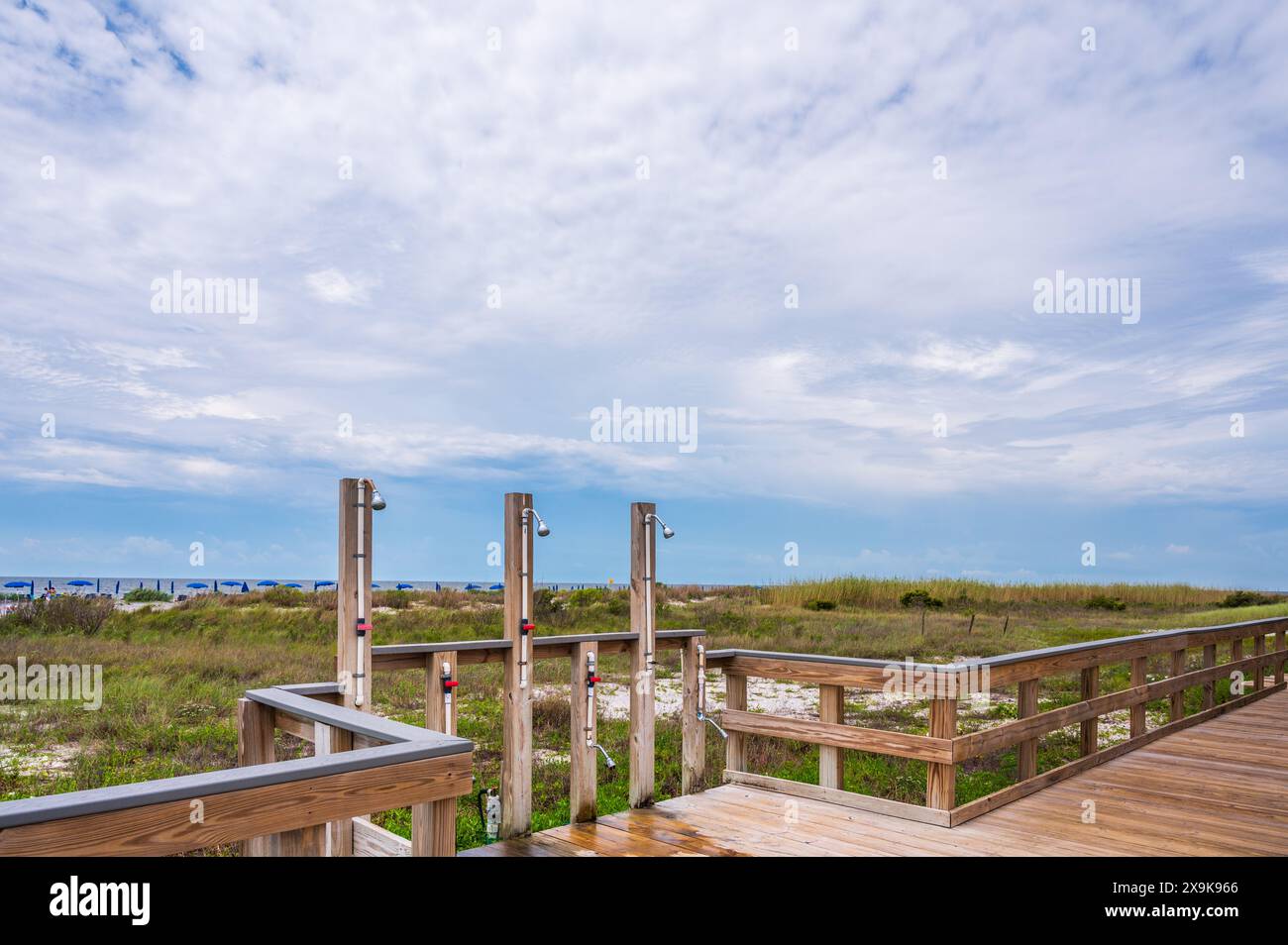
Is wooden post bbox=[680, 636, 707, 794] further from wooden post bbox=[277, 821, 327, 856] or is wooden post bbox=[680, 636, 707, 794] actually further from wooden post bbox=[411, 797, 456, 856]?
wooden post bbox=[411, 797, 456, 856]

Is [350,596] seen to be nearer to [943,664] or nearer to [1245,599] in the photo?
[943,664]

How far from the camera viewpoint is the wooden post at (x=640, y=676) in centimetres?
579

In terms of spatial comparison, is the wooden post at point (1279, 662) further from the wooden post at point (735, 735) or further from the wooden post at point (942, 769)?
the wooden post at point (735, 735)

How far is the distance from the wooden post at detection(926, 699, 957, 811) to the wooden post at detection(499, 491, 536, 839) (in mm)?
2471

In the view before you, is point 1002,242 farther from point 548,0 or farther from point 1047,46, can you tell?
point 548,0

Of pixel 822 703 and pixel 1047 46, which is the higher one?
pixel 1047 46

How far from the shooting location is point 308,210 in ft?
41.6

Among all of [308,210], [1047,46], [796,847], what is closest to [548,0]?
[308,210]

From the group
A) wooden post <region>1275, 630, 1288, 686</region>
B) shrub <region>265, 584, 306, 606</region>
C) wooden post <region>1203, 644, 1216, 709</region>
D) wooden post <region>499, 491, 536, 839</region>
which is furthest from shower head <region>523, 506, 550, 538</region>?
shrub <region>265, 584, 306, 606</region>

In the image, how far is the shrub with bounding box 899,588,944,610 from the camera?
26703mm

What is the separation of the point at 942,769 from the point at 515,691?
8.69ft

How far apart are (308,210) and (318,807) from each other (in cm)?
1205

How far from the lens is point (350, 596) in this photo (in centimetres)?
474

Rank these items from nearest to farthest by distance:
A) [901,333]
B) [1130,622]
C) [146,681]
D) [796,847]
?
[796,847], [146,681], [901,333], [1130,622]
